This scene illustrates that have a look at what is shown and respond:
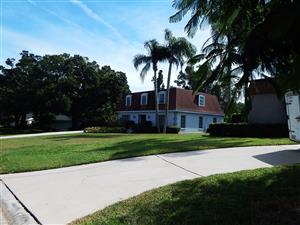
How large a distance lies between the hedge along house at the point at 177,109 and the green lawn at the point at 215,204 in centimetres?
3264

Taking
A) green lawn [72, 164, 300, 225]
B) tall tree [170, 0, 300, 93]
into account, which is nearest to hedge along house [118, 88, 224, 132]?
green lawn [72, 164, 300, 225]

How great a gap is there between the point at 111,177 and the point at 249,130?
1583 cm

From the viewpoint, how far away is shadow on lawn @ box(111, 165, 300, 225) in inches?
201

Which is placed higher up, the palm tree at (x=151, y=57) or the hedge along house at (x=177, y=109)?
the palm tree at (x=151, y=57)

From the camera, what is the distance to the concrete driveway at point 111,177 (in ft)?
22.4

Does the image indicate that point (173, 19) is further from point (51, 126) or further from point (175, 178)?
point (51, 126)

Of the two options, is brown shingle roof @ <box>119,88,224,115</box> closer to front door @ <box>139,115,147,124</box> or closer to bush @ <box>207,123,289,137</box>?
front door @ <box>139,115,147,124</box>

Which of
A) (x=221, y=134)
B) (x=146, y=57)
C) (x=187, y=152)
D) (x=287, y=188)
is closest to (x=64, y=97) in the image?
(x=146, y=57)

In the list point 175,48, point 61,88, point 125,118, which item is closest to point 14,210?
point 175,48

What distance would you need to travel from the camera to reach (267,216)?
16.7 feet

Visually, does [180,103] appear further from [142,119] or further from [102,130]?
[102,130]

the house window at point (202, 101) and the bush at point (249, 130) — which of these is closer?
the bush at point (249, 130)

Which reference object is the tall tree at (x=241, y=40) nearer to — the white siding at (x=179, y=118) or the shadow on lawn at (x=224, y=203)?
the shadow on lawn at (x=224, y=203)

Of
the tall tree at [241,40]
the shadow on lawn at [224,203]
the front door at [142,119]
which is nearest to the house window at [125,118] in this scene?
the front door at [142,119]
